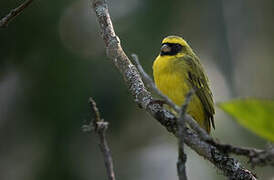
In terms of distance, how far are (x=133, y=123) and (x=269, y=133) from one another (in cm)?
954

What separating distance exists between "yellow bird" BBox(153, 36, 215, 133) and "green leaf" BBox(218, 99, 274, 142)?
2.87m

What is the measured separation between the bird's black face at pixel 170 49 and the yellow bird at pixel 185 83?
4.0 inches

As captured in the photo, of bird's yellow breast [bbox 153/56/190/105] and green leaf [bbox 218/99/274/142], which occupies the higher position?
bird's yellow breast [bbox 153/56/190/105]

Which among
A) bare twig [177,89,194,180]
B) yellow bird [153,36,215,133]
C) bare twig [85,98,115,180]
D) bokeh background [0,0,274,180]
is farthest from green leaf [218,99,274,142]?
bokeh background [0,0,274,180]

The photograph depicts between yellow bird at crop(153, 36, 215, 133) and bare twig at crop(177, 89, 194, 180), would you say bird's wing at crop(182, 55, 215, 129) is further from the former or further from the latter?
bare twig at crop(177, 89, 194, 180)

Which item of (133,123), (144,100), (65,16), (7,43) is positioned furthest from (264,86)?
(144,100)

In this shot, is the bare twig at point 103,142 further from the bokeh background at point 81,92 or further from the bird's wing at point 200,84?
the bokeh background at point 81,92

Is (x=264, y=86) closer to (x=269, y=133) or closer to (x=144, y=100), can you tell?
(x=144, y=100)

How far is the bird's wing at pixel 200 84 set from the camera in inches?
193

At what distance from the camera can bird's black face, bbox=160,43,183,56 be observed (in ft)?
17.8

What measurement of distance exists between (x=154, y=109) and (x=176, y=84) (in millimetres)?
1531

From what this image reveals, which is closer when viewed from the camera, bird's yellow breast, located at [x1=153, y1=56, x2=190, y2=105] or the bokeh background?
bird's yellow breast, located at [x1=153, y1=56, x2=190, y2=105]

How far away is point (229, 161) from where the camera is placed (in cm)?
301

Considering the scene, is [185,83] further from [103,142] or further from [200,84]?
[103,142]
